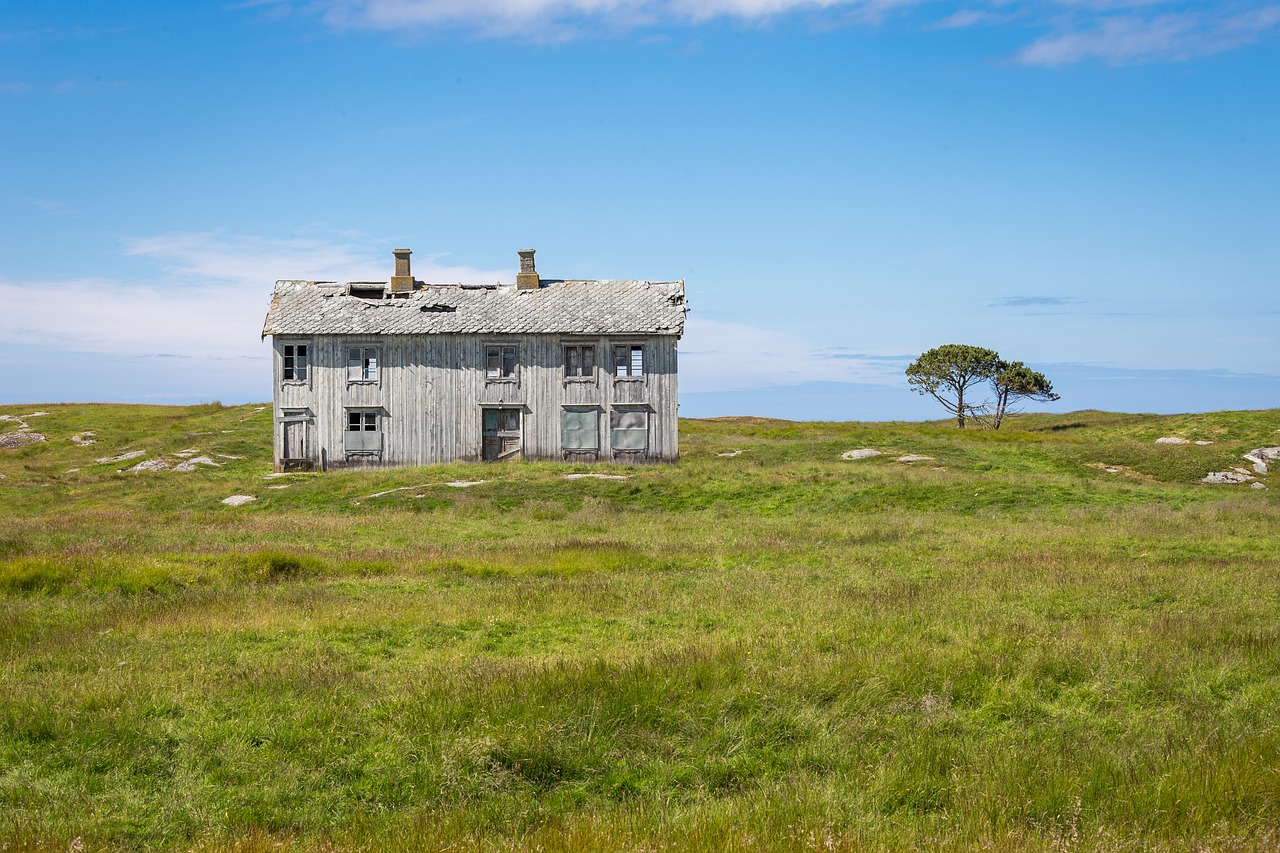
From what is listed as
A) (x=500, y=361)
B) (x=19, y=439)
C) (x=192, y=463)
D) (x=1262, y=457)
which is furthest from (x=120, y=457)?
(x=1262, y=457)

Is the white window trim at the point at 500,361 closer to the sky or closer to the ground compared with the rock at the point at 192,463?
closer to the sky

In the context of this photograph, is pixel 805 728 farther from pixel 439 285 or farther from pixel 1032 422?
pixel 1032 422

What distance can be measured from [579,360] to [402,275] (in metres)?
9.50

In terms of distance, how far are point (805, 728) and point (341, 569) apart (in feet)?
37.4

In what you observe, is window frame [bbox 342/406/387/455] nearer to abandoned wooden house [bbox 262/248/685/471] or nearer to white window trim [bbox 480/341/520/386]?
abandoned wooden house [bbox 262/248/685/471]

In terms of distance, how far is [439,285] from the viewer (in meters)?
44.1

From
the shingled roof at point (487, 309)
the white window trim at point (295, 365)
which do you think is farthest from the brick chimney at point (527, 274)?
the white window trim at point (295, 365)

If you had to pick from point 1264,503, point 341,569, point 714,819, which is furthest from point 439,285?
point 714,819

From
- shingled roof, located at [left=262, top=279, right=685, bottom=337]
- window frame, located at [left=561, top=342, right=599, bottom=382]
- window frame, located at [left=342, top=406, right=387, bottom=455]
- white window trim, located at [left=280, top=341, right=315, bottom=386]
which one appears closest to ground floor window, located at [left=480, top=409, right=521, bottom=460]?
window frame, located at [left=561, top=342, right=599, bottom=382]

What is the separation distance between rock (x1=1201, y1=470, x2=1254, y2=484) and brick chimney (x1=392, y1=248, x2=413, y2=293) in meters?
32.8

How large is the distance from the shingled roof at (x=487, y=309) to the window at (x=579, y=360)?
84 cm

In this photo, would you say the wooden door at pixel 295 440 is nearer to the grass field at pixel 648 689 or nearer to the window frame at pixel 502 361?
the window frame at pixel 502 361

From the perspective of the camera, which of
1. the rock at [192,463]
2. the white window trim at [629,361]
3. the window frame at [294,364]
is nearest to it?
the white window trim at [629,361]

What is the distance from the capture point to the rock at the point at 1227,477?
3359cm
